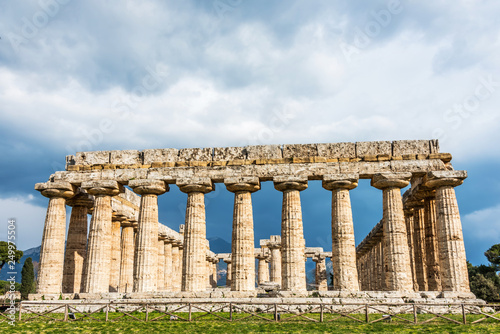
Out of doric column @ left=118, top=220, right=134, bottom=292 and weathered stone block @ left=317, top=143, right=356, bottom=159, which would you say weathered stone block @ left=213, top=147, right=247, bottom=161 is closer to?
weathered stone block @ left=317, top=143, right=356, bottom=159

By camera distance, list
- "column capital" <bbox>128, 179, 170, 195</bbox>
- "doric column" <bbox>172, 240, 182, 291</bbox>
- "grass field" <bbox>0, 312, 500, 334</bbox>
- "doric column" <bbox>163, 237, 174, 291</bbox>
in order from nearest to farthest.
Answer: "grass field" <bbox>0, 312, 500, 334</bbox> → "column capital" <bbox>128, 179, 170, 195</bbox> → "doric column" <bbox>163, 237, 174, 291</bbox> → "doric column" <bbox>172, 240, 182, 291</bbox>

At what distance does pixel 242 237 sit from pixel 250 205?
228 centimetres

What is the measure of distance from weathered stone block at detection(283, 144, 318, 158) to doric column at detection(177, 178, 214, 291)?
585 cm

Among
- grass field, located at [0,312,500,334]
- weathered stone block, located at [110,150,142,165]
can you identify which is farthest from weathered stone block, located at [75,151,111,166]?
grass field, located at [0,312,500,334]

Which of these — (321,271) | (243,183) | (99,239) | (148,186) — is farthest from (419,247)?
(321,271)

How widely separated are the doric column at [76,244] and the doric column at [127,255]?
15.2 ft

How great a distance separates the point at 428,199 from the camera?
3078cm

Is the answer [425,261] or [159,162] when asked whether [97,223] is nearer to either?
[159,162]

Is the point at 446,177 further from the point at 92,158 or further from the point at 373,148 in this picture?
the point at 92,158

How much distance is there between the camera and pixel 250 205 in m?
28.5

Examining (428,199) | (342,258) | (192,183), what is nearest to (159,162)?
(192,183)

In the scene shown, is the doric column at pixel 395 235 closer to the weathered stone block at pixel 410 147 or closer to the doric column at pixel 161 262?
the weathered stone block at pixel 410 147

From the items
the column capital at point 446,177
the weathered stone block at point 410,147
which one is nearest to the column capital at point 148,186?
the weathered stone block at point 410,147

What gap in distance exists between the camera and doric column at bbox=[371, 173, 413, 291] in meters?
26.1
